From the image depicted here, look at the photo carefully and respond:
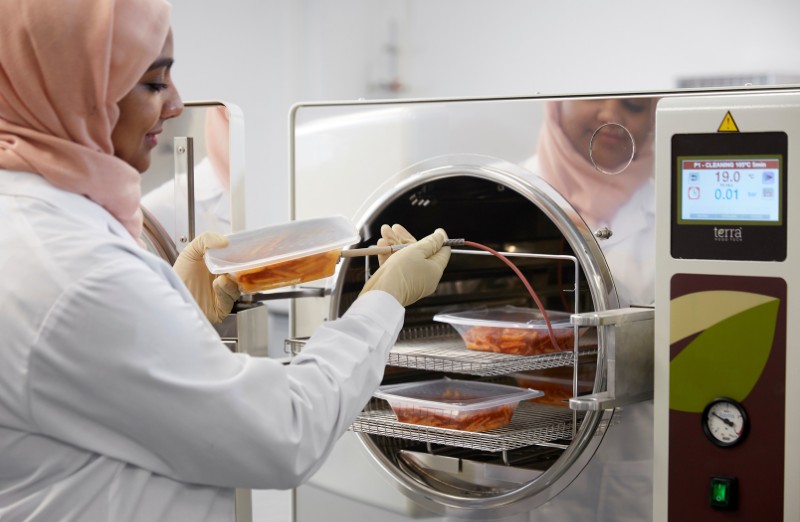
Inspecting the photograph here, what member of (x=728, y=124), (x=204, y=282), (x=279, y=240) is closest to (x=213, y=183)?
(x=204, y=282)

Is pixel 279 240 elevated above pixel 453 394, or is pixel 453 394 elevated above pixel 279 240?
pixel 279 240

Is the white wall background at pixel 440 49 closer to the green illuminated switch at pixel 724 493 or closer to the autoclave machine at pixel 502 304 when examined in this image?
the autoclave machine at pixel 502 304

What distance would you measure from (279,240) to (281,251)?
0.7 inches

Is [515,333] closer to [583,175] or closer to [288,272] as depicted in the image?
[583,175]

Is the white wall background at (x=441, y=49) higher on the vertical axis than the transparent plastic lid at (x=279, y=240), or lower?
higher

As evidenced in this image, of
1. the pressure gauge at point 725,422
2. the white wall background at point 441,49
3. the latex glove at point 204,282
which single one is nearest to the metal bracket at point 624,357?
the pressure gauge at point 725,422

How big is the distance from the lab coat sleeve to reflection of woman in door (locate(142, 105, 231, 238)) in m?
0.93

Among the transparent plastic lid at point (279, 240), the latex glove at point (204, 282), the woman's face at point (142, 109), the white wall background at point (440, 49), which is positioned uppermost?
the white wall background at point (440, 49)

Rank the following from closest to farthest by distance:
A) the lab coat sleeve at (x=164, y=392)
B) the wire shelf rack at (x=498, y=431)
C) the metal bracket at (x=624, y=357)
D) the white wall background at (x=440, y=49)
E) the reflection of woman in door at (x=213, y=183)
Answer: the lab coat sleeve at (x=164, y=392)
the metal bracket at (x=624, y=357)
the wire shelf rack at (x=498, y=431)
the reflection of woman in door at (x=213, y=183)
the white wall background at (x=440, y=49)

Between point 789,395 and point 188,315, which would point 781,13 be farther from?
point 188,315

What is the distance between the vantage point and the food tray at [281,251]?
1.65 metres

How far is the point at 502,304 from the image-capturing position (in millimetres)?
2320

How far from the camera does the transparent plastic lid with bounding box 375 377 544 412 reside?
6.14 ft

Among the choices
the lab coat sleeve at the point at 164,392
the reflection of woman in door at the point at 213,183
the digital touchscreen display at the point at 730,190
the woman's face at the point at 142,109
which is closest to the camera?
the lab coat sleeve at the point at 164,392
